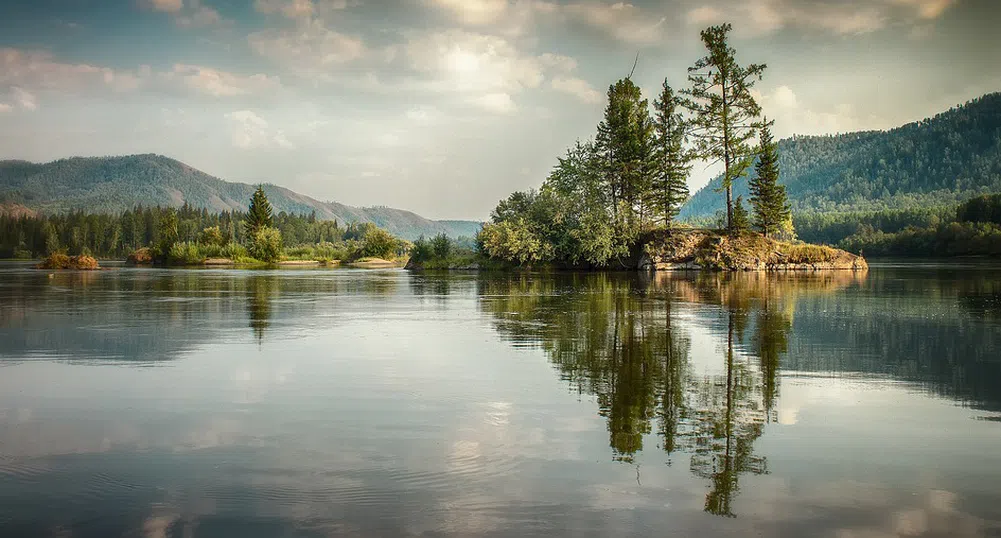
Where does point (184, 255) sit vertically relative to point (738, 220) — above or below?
below

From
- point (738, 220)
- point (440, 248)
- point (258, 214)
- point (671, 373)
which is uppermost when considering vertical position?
point (258, 214)

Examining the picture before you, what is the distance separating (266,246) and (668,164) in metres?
74.6

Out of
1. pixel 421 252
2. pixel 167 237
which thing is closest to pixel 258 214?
pixel 167 237

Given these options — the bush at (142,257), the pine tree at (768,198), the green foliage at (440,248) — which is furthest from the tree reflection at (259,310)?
the bush at (142,257)

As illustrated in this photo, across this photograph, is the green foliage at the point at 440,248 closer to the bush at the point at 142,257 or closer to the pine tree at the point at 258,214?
the pine tree at the point at 258,214

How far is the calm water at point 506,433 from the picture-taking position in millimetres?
5551

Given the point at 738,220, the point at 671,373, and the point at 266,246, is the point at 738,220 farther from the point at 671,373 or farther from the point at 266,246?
the point at 266,246

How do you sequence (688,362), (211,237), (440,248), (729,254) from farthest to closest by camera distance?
(211,237) → (440,248) → (729,254) → (688,362)

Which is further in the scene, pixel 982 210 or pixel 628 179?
pixel 982 210

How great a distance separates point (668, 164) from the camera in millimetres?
70188

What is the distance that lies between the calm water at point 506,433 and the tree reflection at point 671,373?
0.19 ft

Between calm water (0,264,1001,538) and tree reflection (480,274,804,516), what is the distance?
0.06 metres

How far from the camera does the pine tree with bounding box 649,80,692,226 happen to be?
68938 millimetres

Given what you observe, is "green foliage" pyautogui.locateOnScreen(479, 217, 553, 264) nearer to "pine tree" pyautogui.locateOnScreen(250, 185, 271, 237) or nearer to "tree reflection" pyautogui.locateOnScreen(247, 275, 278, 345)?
"tree reflection" pyautogui.locateOnScreen(247, 275, 278, 345)
